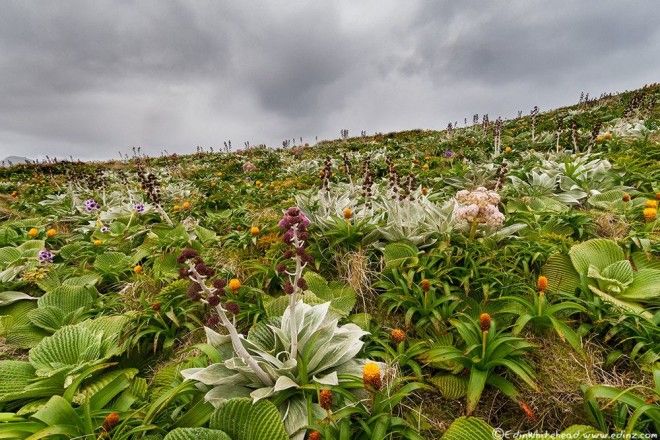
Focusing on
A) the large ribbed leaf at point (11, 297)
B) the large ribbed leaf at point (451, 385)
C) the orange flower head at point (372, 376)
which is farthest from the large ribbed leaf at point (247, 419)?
the large ribbed leaf at point (11, 297)

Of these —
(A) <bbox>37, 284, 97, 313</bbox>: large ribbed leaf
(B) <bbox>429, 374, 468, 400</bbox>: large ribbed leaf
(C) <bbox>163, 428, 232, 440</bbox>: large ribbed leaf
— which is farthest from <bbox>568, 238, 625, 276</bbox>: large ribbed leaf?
(A) <bbox>37, 284, 97, 313</bbox>: large ribbed leaf

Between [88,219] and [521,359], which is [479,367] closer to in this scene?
[521,359]

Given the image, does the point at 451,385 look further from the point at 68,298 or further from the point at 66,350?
the point at 68,298

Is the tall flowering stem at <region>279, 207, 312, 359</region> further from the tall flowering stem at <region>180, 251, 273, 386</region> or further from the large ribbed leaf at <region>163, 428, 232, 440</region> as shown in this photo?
the large ribbed leaf at <region>163, 428, 232, 440</region>

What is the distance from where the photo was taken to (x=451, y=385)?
2559 millimetres

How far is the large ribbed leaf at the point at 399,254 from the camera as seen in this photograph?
3766 mm

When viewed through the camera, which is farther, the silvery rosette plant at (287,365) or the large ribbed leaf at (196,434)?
the silvery rosette plant at (287,365)

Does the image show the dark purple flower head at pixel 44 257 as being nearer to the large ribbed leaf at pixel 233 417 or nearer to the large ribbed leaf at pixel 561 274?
the large ribbed leaf at pixel 233 417

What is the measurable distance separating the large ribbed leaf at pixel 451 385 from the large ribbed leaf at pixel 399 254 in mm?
1298

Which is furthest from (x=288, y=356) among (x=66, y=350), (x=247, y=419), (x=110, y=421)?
(x=66, y=350)

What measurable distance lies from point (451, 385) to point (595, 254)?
2.02m

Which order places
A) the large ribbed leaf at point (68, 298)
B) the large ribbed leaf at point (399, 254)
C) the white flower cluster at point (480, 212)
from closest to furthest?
the large ribbed leaf at point (399, 254) < the white flower cluster at point (480, 212) < the large ribbed leaf at point (68, 298)

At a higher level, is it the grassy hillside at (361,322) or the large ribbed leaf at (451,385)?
the grassy hillside at (361,322)

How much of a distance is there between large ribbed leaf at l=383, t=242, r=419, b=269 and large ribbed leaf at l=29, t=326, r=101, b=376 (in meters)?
2.89
